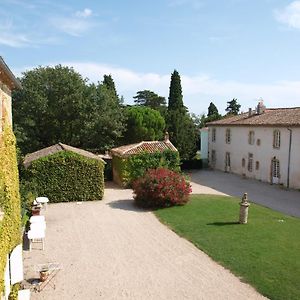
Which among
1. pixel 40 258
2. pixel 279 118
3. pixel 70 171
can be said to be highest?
pixel 279 118

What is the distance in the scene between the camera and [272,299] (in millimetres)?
10320

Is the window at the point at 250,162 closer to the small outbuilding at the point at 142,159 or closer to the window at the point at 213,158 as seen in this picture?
the window at the point at 213,158

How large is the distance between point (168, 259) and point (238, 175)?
24706mm

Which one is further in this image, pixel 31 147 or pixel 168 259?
pixel 31 147

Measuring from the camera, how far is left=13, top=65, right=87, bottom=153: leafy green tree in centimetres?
3362

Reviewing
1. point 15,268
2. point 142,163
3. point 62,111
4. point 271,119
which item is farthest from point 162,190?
point 62,111

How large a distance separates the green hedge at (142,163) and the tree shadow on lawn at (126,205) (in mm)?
4152

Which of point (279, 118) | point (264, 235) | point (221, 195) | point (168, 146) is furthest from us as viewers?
point (279, 118)

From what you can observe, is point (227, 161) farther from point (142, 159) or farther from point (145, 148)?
point (142, 159)

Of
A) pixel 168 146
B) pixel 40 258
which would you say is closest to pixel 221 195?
pixel 168 146

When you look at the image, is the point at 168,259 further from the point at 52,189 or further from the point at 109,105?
the point at 109,105

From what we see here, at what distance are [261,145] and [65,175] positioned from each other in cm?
1866

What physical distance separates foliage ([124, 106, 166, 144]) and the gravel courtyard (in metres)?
20.2

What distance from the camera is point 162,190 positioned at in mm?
21672
